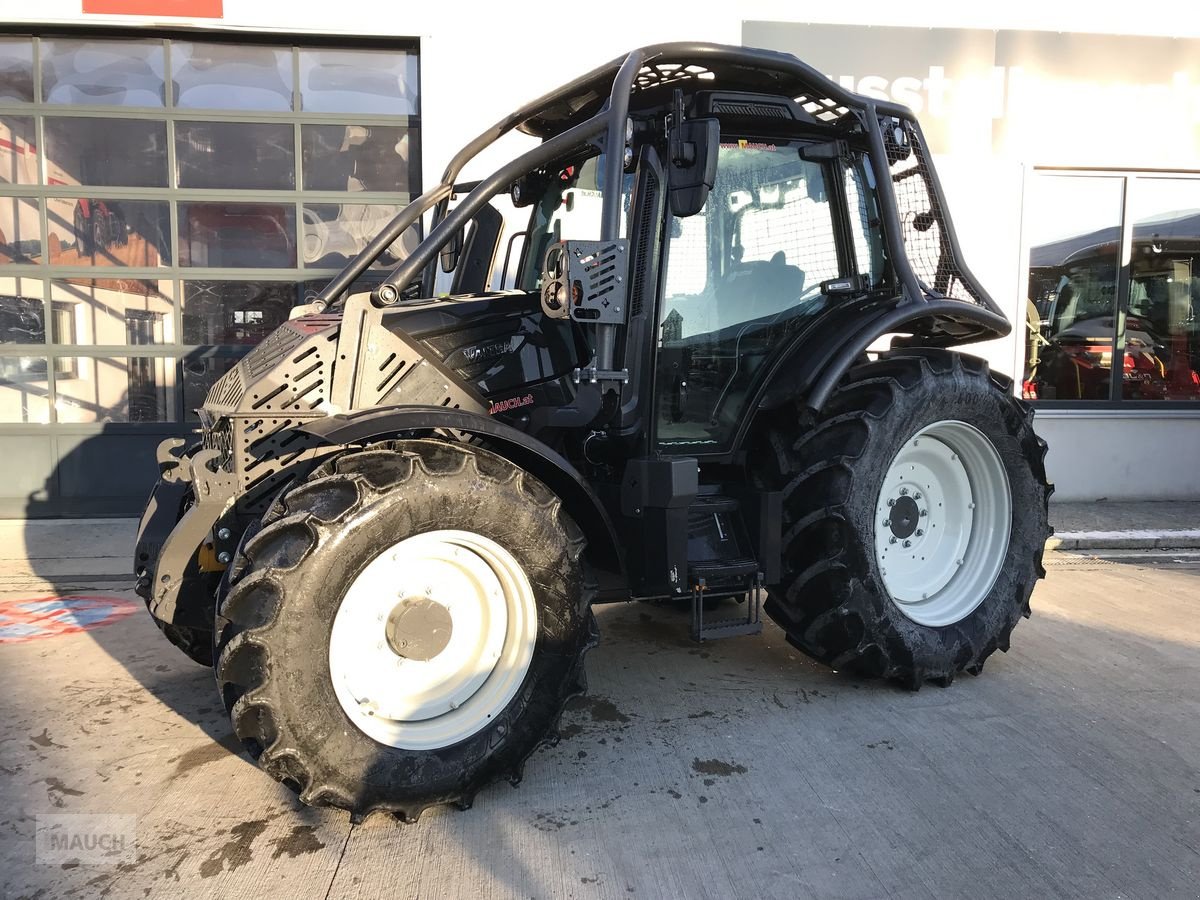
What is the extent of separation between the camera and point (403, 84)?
23.7 feet

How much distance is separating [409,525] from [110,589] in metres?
3.82

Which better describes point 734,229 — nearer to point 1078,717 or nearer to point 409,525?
point 409,525

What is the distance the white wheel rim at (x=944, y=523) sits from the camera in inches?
156

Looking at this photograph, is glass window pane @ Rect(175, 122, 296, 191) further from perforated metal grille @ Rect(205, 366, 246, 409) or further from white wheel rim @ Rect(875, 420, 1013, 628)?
white wheel rim @ Rect(875, 420, 1013, 628)

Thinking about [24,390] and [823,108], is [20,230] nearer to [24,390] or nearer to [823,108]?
[24,390]

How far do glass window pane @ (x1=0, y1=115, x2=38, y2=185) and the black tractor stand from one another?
15.9 feet

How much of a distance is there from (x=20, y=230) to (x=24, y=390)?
1.31 meters

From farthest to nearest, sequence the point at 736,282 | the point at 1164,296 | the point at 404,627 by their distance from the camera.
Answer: the point at 1164,296, the point at 736,282, the point at 404,627

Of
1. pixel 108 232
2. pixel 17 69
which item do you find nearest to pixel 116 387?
pixel 108 232

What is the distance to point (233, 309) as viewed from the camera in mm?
7305

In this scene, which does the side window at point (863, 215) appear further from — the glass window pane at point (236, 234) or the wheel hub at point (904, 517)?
the glass window pane at point (236, 234)

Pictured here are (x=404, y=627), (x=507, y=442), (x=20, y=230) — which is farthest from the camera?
(x=20, y=230)

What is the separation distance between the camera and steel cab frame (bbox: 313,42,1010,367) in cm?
310

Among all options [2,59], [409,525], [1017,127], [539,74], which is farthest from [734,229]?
[2,59]
